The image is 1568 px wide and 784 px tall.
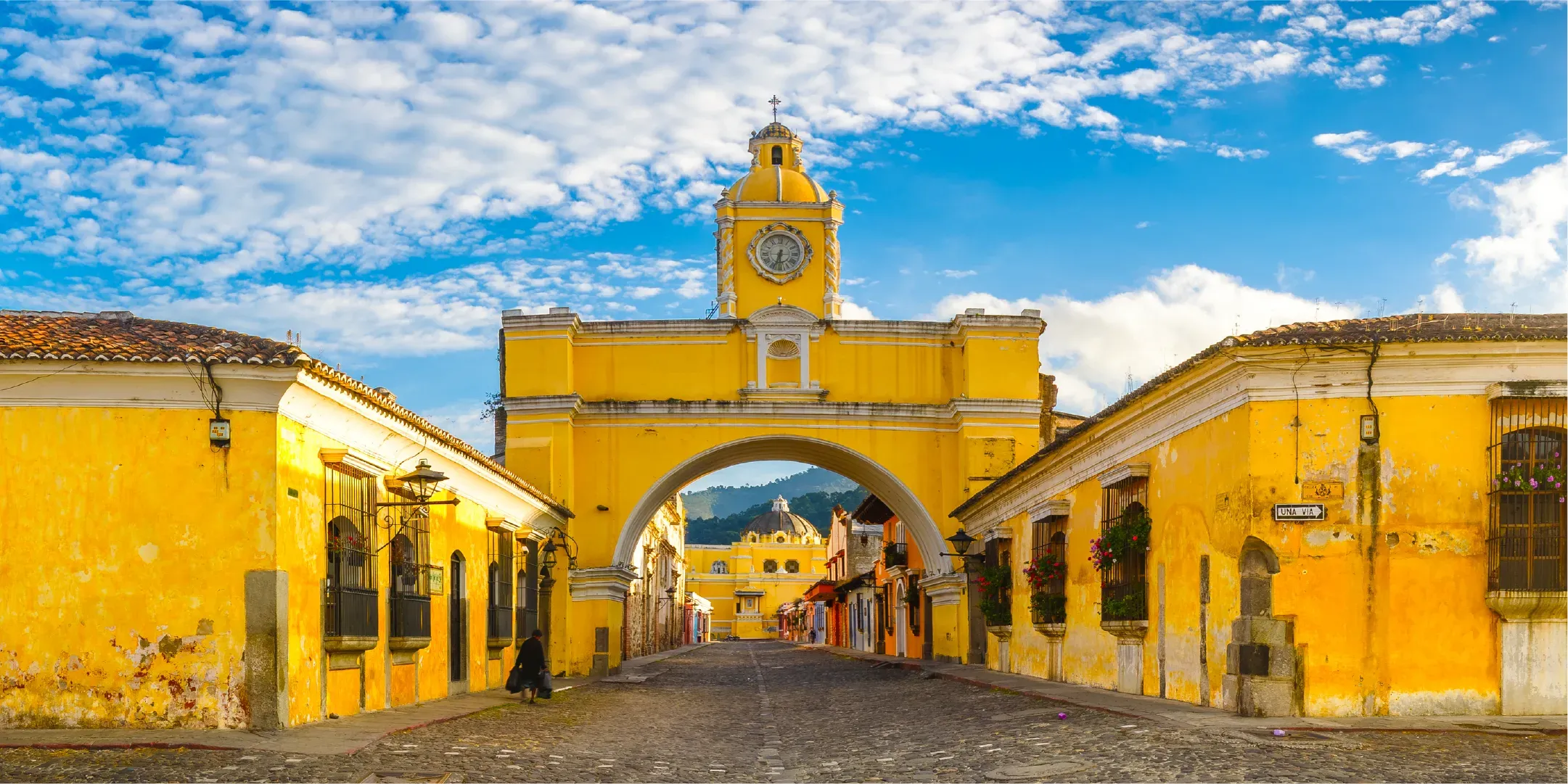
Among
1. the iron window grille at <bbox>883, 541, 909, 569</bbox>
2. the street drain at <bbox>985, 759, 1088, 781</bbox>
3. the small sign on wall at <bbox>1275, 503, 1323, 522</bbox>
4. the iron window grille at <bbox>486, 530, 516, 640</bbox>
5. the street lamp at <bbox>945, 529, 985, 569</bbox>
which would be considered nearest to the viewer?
the street drain at <bbox>985, 759, 1088, 781</bbox>

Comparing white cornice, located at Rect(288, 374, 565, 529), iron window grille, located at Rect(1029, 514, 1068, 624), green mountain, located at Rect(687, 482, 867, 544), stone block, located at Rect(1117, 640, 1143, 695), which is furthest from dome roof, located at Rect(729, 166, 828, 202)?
green mountain, located at Rect(687, 482, 867, 544)

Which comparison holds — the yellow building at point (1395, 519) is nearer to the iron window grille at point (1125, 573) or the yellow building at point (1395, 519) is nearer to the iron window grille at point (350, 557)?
the iron window grille at point (1125, 573)

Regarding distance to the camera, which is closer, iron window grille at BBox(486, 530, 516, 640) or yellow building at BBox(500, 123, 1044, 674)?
iron window grille at BBox(486, 530, 516, 640)

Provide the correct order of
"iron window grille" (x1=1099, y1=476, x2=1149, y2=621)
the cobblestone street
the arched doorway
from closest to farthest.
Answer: the cobblestone street < "iron window grille" (x1=1099, y1=476, x2=1149, y2=621) < the arched doorway

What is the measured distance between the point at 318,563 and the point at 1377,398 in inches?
338

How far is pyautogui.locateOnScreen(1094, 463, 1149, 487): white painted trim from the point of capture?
14.3 m

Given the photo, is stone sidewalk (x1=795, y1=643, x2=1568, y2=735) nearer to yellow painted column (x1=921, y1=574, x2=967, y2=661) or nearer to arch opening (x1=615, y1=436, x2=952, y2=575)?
yellow painted column (x1=921, y1=574, x2=967, y2=661)

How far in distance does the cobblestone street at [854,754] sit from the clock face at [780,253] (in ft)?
39.3

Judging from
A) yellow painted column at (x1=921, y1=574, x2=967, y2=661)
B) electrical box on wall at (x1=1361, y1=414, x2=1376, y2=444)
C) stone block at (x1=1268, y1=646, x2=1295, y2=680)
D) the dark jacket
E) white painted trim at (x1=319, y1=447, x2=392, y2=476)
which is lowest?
yellow painted column at (x1=921, y1=574, x2=967, y2=661)

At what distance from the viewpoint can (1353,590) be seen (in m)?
11.0

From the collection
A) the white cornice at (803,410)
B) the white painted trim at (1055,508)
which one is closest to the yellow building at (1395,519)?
the white painted trim at (1055,508)

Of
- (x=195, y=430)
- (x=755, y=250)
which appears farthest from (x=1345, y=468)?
(x=755, y=250)

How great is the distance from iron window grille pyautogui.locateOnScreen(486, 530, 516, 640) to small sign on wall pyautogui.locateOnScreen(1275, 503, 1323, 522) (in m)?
11.6

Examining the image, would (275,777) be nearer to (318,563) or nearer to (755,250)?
(318,563)
